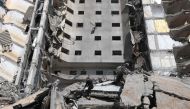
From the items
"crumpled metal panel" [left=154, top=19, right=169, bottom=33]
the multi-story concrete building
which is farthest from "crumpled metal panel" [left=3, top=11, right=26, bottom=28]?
"crumpled metal panel" [left=154, top=19, right=169, bottom=33]

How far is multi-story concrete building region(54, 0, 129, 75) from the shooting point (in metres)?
42.3

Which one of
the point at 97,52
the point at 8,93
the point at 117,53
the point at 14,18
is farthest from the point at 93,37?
the point at 8,93

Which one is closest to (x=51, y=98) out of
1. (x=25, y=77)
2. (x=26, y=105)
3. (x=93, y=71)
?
(x=26, y=105)

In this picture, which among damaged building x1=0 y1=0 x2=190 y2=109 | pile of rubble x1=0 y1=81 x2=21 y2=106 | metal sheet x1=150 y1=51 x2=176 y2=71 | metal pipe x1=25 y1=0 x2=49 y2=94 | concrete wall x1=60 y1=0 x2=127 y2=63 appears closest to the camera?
pile of rubble x1=0 y1=81 x2=21 y2=106

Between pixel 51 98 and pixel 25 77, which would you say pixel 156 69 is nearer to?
pixel 25 77

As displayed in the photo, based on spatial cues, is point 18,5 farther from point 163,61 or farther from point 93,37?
point 163,61

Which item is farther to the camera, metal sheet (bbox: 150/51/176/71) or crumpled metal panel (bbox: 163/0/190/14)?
crumpled metal panel (bbox: 163/0/190/14)

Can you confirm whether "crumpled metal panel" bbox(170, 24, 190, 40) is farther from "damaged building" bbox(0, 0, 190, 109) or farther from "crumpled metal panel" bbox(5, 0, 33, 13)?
"crumpled metal panel" bbox(5, 0, 33, 13)

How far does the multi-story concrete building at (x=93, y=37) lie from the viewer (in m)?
42.3

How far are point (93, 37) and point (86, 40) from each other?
0.96 metres

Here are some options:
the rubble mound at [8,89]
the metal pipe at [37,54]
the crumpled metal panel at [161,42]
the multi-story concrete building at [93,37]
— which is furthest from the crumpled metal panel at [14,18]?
the crumpled metal panel at [161,42]

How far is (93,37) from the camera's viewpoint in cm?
4512

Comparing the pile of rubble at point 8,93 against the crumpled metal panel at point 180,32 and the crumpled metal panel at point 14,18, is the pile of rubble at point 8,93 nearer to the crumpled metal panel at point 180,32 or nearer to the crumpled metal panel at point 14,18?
the crumpled metal panel at point 14,18

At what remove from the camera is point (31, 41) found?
40938 mm
